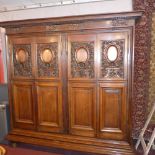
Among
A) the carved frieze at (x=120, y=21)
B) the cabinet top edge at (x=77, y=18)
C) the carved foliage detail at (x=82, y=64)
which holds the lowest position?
the carved foliage detail at (x=82, y=64)

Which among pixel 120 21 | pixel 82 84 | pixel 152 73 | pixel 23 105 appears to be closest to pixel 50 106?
pixel 23 105

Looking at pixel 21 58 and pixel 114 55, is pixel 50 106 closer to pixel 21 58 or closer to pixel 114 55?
pixel 21 58

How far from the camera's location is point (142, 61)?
8.74ft

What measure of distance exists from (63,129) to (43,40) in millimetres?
1327

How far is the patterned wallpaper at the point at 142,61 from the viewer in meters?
2.58

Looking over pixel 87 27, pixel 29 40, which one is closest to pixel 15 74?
pixel 29 40

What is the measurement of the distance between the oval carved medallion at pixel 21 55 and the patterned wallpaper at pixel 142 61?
169cm

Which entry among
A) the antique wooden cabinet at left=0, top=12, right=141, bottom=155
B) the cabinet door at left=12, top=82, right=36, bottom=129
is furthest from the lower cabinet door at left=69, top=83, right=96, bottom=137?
the cabinet door at left=12, top=82, right=36, bottom=129

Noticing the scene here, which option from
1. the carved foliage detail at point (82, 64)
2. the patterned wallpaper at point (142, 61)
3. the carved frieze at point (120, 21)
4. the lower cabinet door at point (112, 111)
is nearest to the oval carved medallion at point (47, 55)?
the carved foliage detail at point (82, 64)

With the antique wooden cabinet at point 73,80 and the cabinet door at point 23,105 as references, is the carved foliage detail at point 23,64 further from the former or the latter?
the cabinet door at point 23,105

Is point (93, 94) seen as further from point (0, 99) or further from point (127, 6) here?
point (0, 99)

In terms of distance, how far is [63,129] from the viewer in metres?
2.55

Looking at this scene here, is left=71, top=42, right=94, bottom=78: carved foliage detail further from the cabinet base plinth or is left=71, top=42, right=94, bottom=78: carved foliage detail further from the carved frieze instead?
the cabinet base plinth

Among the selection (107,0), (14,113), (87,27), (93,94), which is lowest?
(14,113)
